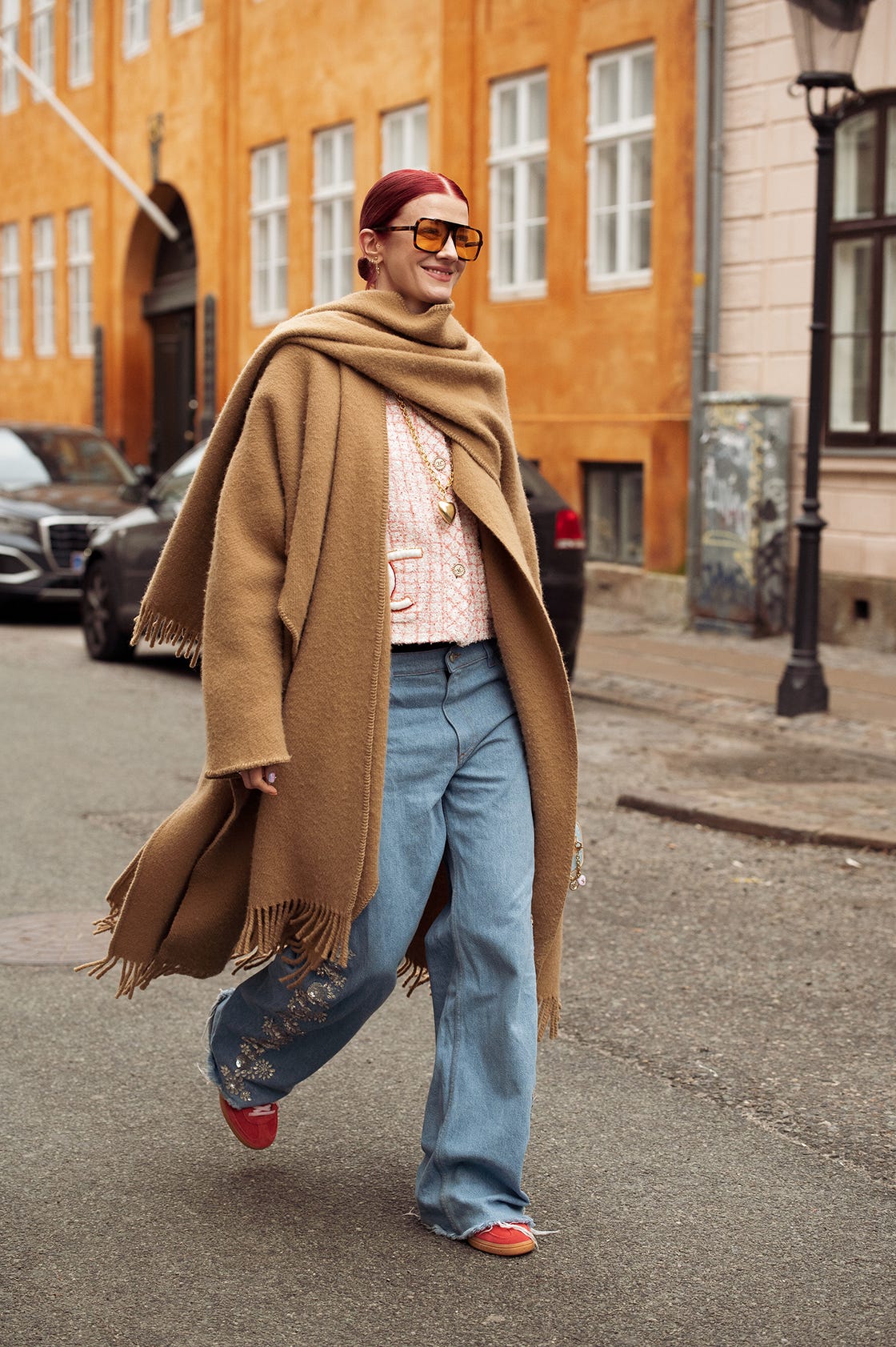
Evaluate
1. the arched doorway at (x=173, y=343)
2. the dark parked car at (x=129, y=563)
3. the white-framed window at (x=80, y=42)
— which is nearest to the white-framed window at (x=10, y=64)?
the white-framed window at (x=80, y=42)

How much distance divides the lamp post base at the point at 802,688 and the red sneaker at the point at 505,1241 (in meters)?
7.41

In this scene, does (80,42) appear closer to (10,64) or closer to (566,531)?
(10,64)

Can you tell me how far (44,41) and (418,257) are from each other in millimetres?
30205

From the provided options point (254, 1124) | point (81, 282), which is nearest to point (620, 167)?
point (254, 1124)

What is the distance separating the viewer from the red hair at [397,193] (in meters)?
3.67

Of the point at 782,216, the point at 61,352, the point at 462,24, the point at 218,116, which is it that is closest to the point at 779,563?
the point at 782,216

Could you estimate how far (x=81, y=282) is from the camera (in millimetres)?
30516

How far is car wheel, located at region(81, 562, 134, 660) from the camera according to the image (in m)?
13.2

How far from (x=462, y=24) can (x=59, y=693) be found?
980 cm

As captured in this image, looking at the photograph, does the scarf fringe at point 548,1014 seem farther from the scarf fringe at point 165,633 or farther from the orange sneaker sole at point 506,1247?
the scarf fringe at point 165,633

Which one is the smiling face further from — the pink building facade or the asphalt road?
the pink building facade

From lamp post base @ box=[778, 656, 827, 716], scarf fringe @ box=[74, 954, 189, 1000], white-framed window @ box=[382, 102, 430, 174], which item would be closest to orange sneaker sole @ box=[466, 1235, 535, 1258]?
scarf fringe @ box=[74, 954, 189, 1000]

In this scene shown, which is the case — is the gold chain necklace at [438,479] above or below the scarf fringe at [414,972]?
above

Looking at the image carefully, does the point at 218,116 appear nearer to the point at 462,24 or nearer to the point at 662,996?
the point at 462,24
